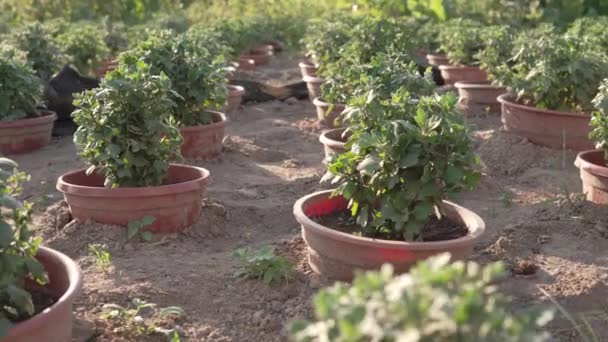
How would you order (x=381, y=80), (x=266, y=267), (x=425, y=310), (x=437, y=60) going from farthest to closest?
(x=437, y=60), (x=381, y=80), (x=266, y=267), (x=425, y=310)

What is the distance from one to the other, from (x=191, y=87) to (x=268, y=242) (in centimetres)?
224

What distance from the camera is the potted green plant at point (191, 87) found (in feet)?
22.4

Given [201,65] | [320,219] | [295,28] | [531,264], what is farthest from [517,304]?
[295,28]

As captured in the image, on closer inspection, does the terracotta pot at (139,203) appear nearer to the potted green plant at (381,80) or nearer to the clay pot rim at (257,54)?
the potted green plant at (381,80)

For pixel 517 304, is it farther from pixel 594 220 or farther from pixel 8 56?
pixel 8 56

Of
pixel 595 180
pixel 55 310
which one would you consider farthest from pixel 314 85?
pixel 55 310

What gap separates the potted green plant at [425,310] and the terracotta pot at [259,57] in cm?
1128

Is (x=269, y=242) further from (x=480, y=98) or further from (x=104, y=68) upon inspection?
(x=104, y=68)

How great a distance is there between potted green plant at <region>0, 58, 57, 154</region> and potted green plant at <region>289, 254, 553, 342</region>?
582 cm

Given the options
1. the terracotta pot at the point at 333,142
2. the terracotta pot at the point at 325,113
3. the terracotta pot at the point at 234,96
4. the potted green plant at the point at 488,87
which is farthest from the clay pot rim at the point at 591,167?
the terracotta pot at the point at 234,96

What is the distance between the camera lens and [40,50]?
8922 millimetres

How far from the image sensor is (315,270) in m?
4.38

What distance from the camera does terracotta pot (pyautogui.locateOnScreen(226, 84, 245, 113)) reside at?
903 cm

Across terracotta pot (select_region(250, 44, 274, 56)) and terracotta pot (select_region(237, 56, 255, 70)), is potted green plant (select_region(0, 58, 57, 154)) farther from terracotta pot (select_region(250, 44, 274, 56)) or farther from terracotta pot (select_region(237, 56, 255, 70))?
terracotta pot (select_region(250, 44, 274, 56))
